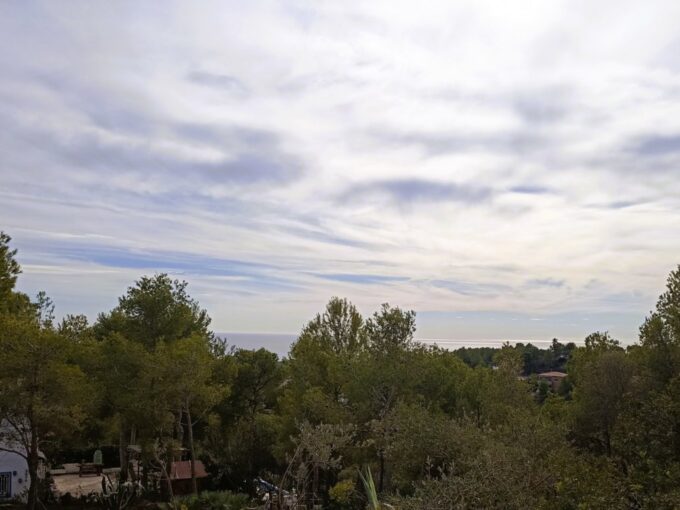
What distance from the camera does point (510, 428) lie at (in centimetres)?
1316

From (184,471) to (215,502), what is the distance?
8191 millimetres

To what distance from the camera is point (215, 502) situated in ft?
57.5

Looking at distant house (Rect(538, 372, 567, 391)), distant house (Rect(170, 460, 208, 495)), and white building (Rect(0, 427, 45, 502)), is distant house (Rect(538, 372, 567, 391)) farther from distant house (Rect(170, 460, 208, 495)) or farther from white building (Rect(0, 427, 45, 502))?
white building (Rect(0, 427, 45, 502))

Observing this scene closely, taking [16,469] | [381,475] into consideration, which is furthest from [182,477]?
[381,475]

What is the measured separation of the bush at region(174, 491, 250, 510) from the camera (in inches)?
681

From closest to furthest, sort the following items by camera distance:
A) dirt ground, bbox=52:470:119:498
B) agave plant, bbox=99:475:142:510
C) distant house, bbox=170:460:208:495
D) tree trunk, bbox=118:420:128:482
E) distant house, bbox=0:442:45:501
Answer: agave plant, bbox=99:475:142:510 < tree trunk, bbox=118:420:128:482 < distant house, bbox=0:442:45:501 < distant house, bbox=170:460:208:495 < dirt ground, bbox=52:470:119:498

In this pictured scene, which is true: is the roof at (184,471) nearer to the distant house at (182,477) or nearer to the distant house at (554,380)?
the distant house at (182,477)

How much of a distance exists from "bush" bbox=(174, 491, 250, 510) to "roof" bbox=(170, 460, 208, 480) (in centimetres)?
641

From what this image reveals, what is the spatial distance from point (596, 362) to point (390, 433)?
7.45 meters

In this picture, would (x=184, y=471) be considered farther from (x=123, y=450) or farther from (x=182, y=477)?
(x=123, y=450)

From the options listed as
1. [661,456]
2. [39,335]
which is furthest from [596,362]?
[39,335]

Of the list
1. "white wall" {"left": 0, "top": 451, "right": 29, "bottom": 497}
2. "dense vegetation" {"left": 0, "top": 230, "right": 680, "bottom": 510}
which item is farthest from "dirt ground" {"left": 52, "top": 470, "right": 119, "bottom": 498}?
"white wall" {"left": 0, "top": 451, "right": 29, "bottom": 497}

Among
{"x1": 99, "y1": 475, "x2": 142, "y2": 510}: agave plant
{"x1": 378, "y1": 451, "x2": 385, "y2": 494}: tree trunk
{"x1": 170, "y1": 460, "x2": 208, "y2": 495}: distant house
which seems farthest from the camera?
{"x1": 170, "y1": 460, "x2": 208, "y2": 495}: distant house

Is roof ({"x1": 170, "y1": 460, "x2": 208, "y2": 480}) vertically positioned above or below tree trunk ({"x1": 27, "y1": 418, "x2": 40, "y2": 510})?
below
